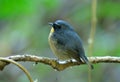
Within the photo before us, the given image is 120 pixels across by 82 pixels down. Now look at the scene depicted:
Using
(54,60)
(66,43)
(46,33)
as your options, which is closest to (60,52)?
(66,43)

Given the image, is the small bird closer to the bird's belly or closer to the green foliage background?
the bird's belly

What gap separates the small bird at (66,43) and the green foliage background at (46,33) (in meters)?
0.75

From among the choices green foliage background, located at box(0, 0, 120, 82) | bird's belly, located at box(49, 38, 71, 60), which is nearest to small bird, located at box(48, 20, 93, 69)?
bird's belly, located at box(49, 38, 71, 60)

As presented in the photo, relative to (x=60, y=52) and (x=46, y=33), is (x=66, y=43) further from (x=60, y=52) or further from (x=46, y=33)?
(x=46, y=33)

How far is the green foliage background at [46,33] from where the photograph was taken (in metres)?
2.84

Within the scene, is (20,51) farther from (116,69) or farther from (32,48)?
(116,69)

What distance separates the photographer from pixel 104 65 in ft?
12.1

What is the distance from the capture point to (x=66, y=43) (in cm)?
179

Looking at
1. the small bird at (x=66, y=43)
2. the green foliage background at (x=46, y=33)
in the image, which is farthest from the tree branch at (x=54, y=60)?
the green foliage background at (x=46, y=33)

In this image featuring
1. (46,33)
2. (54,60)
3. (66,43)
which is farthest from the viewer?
(46,33)

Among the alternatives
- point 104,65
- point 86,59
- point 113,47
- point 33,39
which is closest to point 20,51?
point 33,39

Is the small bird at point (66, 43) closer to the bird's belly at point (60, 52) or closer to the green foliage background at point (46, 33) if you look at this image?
the bird's belly at point (60, 52)

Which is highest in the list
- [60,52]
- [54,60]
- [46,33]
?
[54,60]

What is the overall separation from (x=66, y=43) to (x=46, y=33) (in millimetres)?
1496
